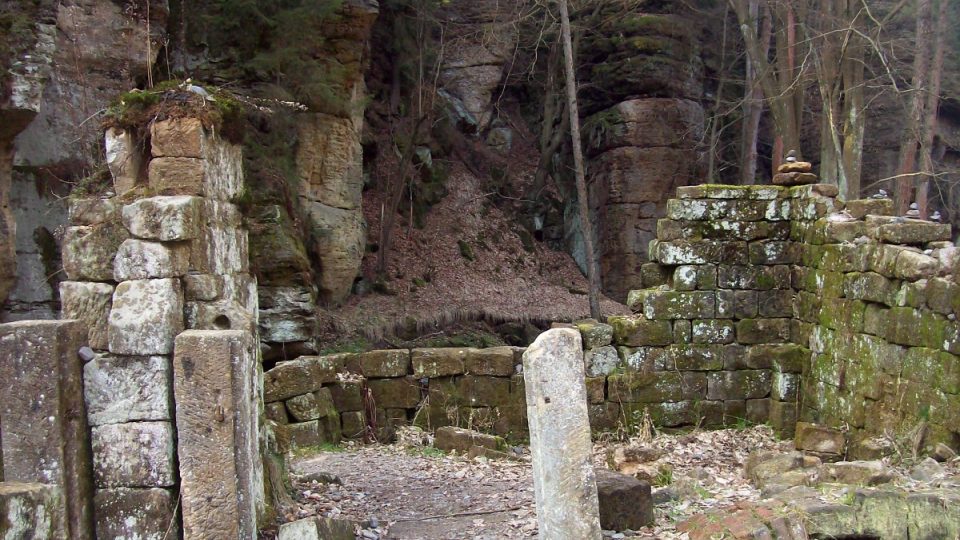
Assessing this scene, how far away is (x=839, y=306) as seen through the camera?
863 cm

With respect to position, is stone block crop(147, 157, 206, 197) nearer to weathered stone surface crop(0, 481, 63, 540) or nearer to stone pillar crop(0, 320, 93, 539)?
stone pillar crop(0, 320, 93, 539)

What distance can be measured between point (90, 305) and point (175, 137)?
1239mm

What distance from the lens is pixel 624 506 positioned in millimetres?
6062

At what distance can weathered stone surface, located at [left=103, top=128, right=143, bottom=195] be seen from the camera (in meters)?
5.73

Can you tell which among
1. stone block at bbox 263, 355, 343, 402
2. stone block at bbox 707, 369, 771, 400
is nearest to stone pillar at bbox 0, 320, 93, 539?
stone block at bbox 263, 355, 343, 402

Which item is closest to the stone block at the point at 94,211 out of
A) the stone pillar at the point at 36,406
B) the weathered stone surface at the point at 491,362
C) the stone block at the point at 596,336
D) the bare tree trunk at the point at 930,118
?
the stone pillar at the point at 36,406

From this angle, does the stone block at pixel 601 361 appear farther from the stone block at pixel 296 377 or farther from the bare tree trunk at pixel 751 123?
the bare tree trunk at pixel 751 123

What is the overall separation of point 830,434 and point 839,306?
52.9 inches

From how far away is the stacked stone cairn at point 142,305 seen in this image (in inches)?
206

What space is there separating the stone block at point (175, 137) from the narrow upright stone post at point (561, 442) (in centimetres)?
268

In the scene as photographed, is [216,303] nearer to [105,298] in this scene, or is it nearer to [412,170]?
[105,298]

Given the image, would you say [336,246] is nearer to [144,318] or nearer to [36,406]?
[144,318]

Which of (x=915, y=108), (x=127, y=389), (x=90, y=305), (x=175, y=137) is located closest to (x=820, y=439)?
(x=127, y=389)

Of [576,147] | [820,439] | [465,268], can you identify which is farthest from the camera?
[465,268]
